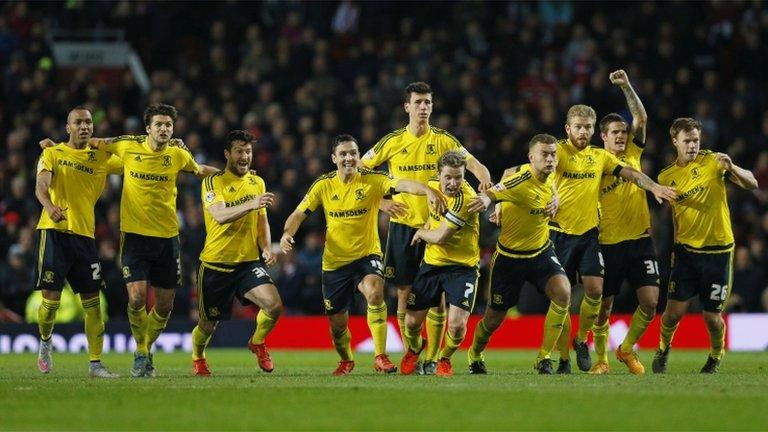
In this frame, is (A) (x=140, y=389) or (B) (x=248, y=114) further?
(B) (x=248, y=114)

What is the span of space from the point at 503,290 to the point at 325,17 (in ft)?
46.5

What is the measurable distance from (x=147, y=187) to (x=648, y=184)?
518cm

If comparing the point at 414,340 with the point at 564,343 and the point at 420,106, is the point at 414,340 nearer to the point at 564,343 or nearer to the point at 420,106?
the point at 564,343

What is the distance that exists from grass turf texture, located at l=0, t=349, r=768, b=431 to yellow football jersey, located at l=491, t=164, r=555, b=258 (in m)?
1.32

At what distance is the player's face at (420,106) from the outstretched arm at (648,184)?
7.12ft

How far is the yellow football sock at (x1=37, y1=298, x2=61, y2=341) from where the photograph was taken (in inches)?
552

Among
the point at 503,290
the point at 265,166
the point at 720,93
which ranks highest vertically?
the point at 720,93

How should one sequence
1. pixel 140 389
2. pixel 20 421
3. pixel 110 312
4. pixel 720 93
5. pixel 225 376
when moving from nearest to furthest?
pixel 20 421
pixel 140 389
pixel 225 376
pixel 110 312
pixel 720 93

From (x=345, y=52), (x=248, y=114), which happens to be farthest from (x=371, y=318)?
(x=345, y=52)

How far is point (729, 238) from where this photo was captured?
14.4m

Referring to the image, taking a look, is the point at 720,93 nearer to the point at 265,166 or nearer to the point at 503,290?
the point at 265,166

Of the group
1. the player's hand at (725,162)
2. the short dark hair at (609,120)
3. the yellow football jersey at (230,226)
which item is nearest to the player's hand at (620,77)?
the short dark hair at (609,120)

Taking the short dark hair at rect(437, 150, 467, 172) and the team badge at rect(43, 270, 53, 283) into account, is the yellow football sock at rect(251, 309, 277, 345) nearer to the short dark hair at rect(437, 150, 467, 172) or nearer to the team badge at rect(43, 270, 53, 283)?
the team badge at rect(43, 270, 53, 283)

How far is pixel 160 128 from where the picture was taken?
45.9 ft
